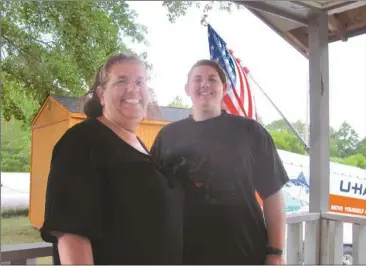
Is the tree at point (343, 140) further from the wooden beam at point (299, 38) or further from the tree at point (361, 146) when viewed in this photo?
the wooden beam at point (299, 38)

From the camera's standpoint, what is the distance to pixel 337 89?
229cm

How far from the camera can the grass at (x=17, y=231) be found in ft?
4.83

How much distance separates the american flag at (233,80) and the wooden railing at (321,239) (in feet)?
2.28

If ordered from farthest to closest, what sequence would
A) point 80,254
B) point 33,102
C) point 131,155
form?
point 33,102 < point 131,155 < point 80,254

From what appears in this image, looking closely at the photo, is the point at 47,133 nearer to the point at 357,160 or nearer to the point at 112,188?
the point at 112,188

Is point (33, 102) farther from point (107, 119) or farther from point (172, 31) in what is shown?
point (172, 31)

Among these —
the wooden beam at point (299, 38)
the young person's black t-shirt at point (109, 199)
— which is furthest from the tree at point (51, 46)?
the wooden beam at point (299, 38)

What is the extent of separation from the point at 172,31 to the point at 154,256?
0.95m

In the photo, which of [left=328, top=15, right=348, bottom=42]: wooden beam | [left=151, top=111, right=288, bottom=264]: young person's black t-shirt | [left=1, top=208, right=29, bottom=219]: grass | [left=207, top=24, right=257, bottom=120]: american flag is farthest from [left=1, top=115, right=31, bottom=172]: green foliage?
[left=328, top=15, right=348, bottom=42]: wooden beam

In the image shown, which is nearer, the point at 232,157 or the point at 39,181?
the point at 39,181

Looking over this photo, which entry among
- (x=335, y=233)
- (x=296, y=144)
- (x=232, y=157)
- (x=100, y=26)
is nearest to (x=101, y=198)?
(x=232, y=157)

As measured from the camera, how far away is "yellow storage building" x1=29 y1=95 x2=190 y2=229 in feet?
4.72

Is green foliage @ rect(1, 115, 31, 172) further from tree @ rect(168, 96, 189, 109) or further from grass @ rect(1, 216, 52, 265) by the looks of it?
tree @ rect(168, 96, 189, 109)

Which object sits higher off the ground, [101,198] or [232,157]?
[232,157]
